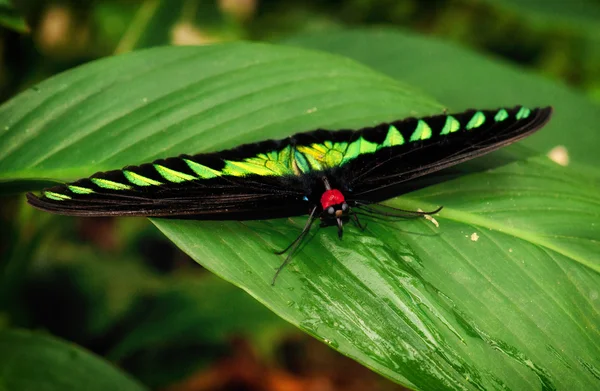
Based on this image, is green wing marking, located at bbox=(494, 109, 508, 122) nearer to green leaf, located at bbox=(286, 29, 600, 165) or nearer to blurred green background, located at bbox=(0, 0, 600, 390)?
green leaf, located at bbox=(286, 29, 600, 165)

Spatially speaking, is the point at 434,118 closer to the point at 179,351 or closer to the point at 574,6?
the point at 179,351

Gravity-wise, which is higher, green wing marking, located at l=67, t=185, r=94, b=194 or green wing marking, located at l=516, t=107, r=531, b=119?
green wing marking, located at l=67, t=185, r=94, b=194

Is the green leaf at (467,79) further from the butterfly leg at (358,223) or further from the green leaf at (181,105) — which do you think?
the butterfly leg at (358,223)

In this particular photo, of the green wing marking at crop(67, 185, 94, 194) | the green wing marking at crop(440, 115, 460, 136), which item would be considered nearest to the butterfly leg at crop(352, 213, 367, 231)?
the green wing marking at crop(440, 115, 460, 136)

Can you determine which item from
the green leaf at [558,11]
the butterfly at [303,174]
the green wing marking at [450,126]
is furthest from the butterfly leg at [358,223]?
the green leaf at [558,11]

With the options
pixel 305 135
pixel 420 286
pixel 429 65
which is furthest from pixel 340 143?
pixel 429 65

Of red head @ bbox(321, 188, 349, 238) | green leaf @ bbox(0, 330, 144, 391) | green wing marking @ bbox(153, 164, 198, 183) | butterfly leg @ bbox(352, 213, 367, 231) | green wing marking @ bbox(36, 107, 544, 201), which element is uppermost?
green wing marking @ bbox(153, 164, 198, 183)
